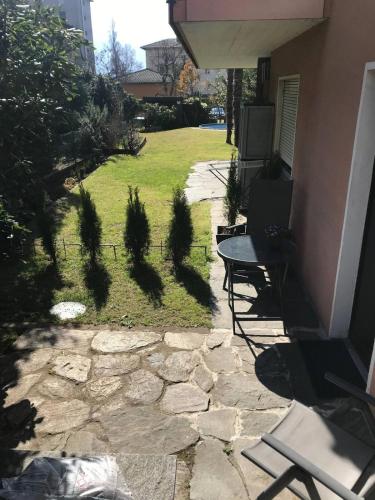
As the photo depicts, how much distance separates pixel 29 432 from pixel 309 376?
2543 millimetres

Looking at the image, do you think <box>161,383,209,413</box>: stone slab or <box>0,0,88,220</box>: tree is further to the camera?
<box>0,0,88,220</box>: tree

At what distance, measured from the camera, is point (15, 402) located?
3.60 meters

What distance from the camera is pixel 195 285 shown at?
580cm

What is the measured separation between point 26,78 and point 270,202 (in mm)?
3615

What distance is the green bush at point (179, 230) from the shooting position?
621 cm

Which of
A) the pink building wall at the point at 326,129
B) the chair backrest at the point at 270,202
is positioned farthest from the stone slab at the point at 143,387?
the chair backrest at the point at 270,202

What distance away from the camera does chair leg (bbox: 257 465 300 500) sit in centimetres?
215

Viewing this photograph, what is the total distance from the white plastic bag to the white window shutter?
5404 mm

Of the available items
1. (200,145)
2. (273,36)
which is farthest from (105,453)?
(200,145)

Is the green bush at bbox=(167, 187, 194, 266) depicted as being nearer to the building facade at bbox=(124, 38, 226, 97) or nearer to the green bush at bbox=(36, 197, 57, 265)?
the green bush at bbox=(36, 197, 57, 265)

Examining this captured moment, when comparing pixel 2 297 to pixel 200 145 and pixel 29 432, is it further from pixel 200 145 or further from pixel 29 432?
pixel 200 145

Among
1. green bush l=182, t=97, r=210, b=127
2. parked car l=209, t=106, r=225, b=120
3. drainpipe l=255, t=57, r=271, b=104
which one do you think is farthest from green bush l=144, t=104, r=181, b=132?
drainpipe l=255, t=57, r=271, b=104

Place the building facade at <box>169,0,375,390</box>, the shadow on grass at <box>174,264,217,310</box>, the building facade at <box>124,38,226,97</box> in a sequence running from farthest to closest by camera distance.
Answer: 1. the building facade at <box>124,38,226,97</box>
2. the shadow on grass at <box>174,264,217,310</box>
3. the building facade at <box>169,0,375,390</box>

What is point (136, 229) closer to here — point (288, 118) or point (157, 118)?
point (288, 118)
